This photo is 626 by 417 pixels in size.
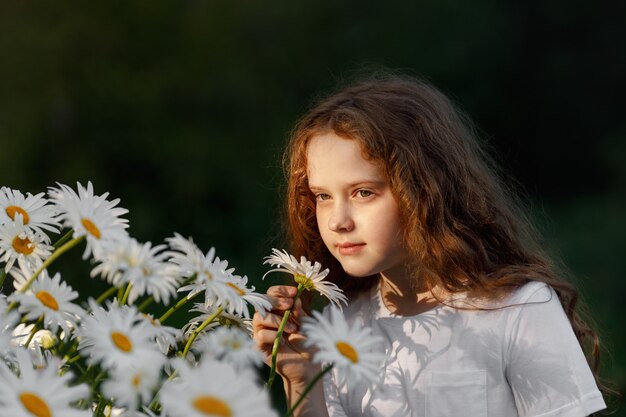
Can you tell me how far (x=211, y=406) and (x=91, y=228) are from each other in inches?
7.8

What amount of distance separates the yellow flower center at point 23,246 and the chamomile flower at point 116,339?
0.17 meters

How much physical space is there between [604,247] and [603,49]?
4.21 feet

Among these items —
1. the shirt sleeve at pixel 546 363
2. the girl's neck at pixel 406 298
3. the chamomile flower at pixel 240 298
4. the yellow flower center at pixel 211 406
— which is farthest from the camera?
the girl's neck at pixel 406 298

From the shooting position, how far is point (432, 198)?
1.25 metres

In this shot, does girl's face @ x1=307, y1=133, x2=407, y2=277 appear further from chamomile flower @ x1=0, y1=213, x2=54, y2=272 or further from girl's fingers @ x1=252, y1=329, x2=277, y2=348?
chamomile flower @ x1=0, y1=213, x2=54, y2=272

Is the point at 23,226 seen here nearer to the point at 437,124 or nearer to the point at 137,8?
the point at 437,124

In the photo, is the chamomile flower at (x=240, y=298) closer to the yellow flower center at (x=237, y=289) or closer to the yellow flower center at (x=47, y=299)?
the yellow flower center at (x=237, y=289)

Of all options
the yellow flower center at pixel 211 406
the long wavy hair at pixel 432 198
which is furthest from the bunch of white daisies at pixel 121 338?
the long wavy hair at pixel 432 198

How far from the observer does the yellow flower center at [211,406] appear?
20.6 inches

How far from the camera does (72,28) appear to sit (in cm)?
434

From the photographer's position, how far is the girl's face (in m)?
1.17

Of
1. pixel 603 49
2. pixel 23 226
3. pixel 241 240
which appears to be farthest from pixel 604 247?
pixel 23 226

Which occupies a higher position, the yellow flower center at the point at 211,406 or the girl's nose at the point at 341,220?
the girl's nose at the point at 341,220

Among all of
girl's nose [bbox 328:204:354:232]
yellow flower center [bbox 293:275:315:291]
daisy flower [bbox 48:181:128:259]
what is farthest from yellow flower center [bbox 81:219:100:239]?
girl's nose [bbox 328:204:354:232]
